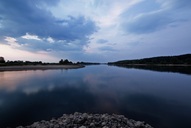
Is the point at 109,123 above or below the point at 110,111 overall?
above

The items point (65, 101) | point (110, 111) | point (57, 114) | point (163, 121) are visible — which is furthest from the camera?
point (65, 101)

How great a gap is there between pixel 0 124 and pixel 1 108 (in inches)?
138

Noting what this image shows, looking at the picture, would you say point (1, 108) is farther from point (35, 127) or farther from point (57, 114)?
point (35, 127)

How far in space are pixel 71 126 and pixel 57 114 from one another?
3.50 m

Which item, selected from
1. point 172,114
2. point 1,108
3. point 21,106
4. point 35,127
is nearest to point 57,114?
point 35,127

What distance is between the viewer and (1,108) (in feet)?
37.3

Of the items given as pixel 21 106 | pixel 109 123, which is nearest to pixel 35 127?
pixel 109 123

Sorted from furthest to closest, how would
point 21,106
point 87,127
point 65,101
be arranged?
1. point 65,101
2. point 21,106
3. point 87,127

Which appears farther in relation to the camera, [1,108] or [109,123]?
[1,108]

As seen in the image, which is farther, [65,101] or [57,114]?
[65,101]

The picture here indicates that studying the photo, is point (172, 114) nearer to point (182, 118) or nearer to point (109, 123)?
point (182, 118)

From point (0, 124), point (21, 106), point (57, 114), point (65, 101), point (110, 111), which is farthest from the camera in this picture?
point (65, 101)

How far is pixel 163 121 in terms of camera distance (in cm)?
926

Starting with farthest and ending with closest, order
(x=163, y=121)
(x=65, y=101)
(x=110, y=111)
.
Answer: (x=65, y=101) < (x=110, y=111) < (x=163, y=121)
